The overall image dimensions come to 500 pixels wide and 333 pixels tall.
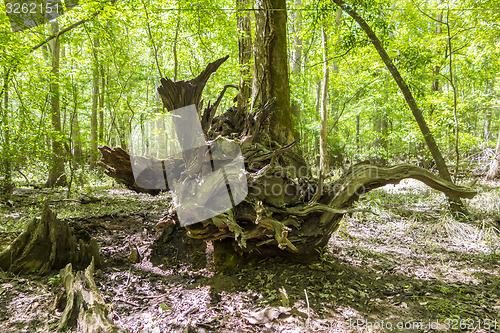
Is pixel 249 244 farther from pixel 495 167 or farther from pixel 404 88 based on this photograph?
pixel 495 167

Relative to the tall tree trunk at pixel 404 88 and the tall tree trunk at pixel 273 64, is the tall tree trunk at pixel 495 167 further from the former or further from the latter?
the tall tree trunk at pixel 273 64

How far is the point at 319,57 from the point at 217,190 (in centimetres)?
619

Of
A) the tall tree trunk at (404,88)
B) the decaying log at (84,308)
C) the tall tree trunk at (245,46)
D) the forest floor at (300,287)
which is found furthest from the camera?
the tall tree trunk at (245,46)

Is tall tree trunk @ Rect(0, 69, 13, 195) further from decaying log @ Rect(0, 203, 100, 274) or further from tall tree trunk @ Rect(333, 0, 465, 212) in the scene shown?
tall tree trunk @ Rect(333, 0, 465, 212)

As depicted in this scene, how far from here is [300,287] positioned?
2.54 metres

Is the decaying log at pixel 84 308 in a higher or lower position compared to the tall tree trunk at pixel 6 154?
lower

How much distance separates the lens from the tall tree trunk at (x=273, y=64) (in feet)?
12.0

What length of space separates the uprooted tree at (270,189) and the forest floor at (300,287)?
0.44 meters

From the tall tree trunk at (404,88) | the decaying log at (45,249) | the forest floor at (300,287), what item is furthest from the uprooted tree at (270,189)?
the tall tree trunk at (404,88)

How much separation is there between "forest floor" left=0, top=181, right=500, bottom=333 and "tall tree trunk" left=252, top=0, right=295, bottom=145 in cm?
193

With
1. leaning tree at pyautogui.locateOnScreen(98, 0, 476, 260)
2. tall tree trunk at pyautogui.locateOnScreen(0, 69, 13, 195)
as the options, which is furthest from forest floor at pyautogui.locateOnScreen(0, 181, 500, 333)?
tall tree trunk at pyautogui.locateOnScreen(0, 69, 13, 195)

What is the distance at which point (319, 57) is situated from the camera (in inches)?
282

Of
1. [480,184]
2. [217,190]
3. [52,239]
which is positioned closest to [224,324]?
[217,190]

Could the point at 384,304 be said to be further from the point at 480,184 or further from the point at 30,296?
the point at 480,184
